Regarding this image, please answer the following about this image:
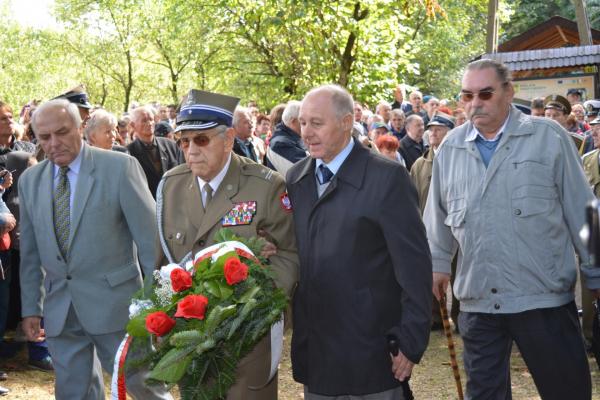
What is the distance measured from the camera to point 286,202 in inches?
175

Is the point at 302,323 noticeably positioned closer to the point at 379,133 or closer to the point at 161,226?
the point at 161,226

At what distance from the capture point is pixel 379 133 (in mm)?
12617

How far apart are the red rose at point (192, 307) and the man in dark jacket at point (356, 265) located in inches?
29.6

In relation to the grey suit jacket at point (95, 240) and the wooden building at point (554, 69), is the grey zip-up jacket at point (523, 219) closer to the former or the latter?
the grey suit jacket at point (95, 240)

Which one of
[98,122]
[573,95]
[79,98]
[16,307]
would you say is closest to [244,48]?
[573,95]

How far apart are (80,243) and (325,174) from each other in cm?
176

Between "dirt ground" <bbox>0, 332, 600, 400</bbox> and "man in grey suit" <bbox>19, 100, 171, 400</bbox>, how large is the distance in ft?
7.31

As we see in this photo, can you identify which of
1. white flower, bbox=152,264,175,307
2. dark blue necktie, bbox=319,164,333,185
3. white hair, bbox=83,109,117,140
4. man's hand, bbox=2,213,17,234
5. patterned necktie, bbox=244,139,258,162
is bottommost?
white flower, bbox=152,264,175,307

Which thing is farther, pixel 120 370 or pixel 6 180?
pixel 6 180

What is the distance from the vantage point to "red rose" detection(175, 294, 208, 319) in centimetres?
369

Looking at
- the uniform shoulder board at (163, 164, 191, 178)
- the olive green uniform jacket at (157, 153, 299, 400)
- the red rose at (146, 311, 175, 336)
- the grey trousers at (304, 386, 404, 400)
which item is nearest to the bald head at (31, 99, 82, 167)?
the uniform shoulder board at (163, 164, 191, 178)

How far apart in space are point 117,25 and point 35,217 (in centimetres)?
3990

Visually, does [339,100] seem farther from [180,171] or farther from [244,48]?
[244,48]

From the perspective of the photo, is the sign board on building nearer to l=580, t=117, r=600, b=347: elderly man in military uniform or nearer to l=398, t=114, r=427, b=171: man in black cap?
l=398, t=114, r=427, b=171: man in black cap
